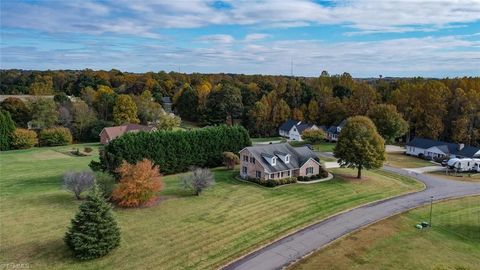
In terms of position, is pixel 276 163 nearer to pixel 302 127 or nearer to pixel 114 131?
pixel 302 127

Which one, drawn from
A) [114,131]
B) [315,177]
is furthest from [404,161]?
[114,131]

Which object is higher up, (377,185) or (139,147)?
(139,147)

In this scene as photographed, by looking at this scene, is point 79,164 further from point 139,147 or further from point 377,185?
point 377,185

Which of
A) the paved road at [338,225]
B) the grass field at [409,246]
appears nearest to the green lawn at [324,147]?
the paved road at [338,225]

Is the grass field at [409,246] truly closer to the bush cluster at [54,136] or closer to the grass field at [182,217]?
the grass field at [182,217]

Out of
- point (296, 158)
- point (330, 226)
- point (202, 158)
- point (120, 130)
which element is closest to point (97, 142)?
point (120, 130)

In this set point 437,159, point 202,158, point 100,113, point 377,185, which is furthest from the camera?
point 100,113

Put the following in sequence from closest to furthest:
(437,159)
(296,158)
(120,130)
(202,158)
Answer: (296,158)
(202,158)
(437,159)
(120,130)

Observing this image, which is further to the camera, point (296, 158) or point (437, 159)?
point (437, 159)
